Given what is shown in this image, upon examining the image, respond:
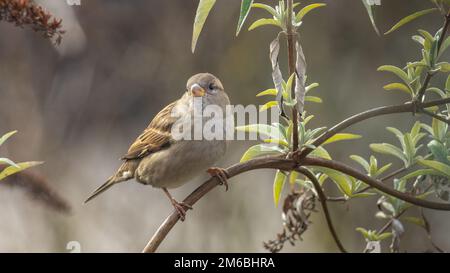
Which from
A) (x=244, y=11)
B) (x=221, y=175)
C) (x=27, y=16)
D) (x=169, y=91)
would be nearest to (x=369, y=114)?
(x=244, y=11)

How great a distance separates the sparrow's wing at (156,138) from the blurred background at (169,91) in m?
1.60

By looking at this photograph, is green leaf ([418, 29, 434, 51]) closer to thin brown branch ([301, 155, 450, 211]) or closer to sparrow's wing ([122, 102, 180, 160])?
thin brown branch ([301, 155, 450, 211])

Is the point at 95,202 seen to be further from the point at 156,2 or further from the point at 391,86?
the point at 391,86

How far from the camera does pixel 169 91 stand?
503cm

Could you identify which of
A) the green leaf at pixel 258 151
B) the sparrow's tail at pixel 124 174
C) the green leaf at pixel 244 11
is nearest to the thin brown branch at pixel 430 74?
the green leaf at pixel 258 151

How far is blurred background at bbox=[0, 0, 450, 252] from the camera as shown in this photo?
4816 millimetres

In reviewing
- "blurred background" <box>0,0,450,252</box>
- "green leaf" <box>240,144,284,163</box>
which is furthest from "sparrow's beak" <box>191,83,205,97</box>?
"blurred background" <box>0,0,450,252</box>

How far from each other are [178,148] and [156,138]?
266 millimetres

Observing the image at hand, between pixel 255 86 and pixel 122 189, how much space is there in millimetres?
1280

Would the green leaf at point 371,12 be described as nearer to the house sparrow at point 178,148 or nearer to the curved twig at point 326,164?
the curved twig at point 326,164

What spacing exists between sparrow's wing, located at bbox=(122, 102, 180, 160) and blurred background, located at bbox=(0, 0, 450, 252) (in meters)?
1.60

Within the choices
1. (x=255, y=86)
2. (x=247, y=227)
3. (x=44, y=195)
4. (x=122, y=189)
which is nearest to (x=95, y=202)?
(x=122, y=189)

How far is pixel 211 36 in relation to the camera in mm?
5008

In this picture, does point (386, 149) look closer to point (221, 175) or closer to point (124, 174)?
point (221, 175)
